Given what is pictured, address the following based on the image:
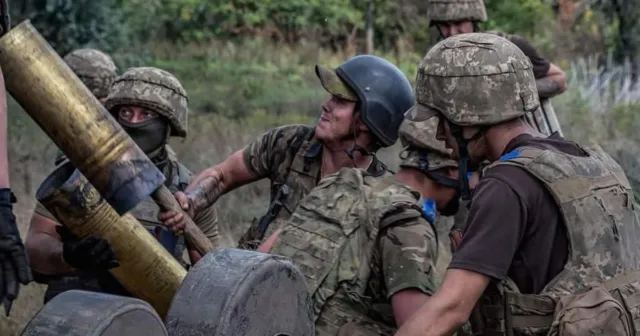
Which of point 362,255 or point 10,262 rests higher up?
point 10,262

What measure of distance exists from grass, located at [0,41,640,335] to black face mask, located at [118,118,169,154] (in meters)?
2.19

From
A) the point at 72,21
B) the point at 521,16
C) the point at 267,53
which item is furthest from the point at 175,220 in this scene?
the point at 521,16

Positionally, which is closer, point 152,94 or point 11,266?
point 11,266

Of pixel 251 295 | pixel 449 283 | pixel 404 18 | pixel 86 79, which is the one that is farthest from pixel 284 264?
pixel 404 18

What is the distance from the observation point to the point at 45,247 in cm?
500

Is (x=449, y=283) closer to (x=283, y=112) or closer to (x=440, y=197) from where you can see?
(x=440, y=197)

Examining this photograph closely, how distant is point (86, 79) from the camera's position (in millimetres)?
7250

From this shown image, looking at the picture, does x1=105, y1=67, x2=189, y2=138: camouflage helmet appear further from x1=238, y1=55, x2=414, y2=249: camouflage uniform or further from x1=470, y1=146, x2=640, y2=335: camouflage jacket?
x1=470, y1=146, x2=640, y2=335: camouflage jacket

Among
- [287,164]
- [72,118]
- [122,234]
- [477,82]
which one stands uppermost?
[72,118]

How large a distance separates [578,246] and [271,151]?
1.95m

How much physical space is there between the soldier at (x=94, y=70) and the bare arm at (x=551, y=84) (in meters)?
2.70

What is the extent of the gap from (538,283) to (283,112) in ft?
44.4

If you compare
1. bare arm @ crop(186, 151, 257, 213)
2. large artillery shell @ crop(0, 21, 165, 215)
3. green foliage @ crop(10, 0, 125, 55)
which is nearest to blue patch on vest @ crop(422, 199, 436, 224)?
large artillery shell @ crop(0, 21, 165, 215)

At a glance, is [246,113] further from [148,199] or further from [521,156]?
[521,156]
